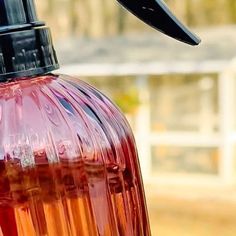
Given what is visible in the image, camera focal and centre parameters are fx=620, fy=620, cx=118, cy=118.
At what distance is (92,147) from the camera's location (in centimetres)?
23

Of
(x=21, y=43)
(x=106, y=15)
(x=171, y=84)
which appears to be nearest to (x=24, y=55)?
(x=21, y=43)

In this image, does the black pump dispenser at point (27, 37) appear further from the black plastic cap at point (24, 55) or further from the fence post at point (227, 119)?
the fence post at point (227, 119)

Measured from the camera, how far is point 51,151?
221mm

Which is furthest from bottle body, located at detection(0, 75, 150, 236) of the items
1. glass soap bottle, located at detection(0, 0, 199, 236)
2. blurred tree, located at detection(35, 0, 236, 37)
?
blurred tree, located at detection(35, 0, 236, 37)

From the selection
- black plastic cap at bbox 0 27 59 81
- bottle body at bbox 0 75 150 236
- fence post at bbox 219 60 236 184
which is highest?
black plastic cap at bbox 0 27 59 81

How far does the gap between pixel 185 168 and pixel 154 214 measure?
1.89 feet

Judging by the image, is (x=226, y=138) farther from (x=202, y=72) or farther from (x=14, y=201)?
(x=14, y=201)

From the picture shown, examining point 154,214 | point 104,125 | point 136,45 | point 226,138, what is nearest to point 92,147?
point 104,125

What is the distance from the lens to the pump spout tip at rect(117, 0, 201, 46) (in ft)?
0.78

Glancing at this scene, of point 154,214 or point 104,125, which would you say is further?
point 154,214

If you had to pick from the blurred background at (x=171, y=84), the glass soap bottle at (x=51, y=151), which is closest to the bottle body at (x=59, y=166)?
the glass soap bottle at (x=51, y=151)

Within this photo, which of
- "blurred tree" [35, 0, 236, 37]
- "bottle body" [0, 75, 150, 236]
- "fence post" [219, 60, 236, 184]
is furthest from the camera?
"blurred tree" [35, 0, 236, 37]

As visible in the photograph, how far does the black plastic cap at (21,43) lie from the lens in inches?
8.7

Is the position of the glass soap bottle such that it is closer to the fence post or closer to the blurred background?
the blurred background
